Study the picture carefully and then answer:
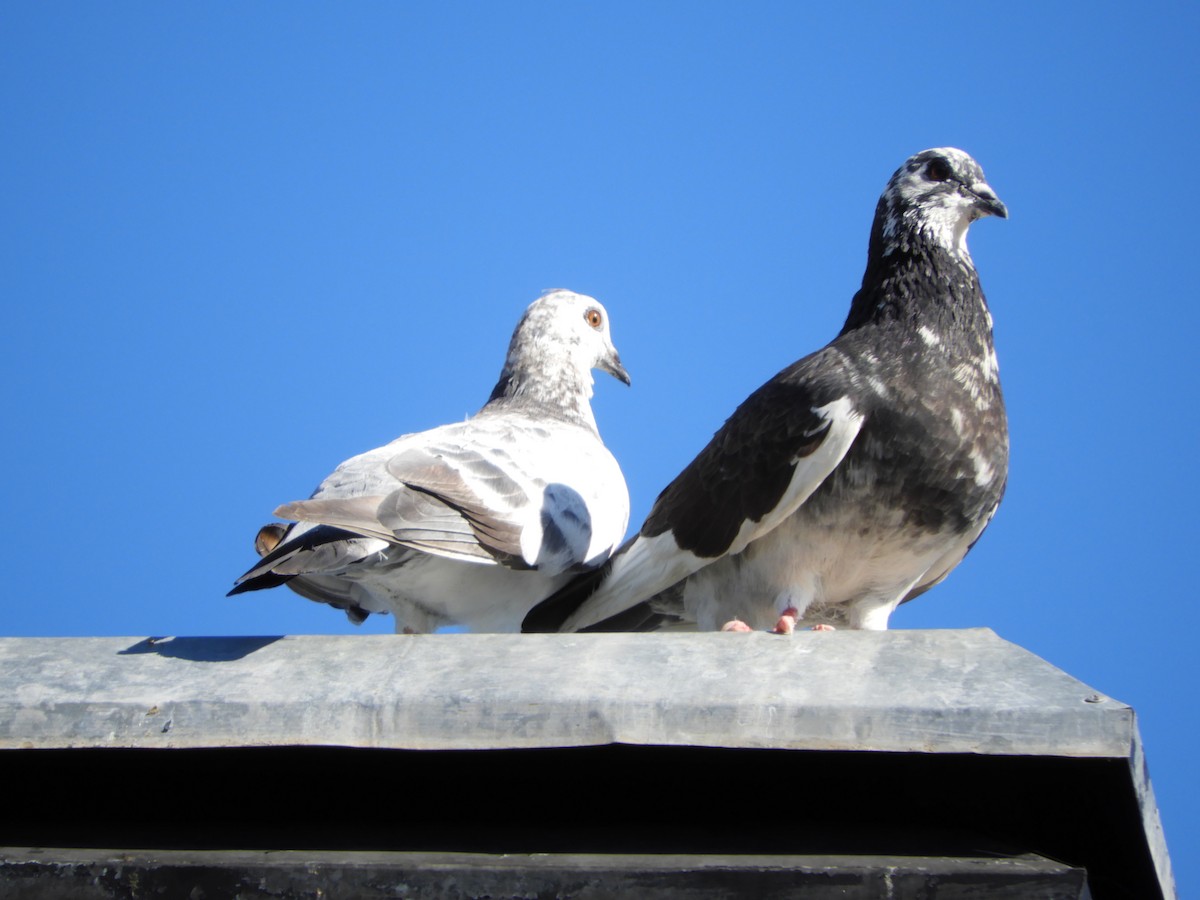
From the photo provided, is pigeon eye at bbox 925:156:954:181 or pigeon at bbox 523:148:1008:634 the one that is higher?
Answer: pigeon eye at bbox 925:156:954:181

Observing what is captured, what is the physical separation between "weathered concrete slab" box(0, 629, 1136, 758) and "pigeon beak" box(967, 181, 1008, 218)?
327 centimetres

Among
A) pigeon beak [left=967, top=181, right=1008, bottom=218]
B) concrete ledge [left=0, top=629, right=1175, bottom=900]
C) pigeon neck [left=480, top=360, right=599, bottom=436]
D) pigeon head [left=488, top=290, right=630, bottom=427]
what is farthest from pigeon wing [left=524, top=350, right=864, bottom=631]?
concrete ledge [left=0, top=629, right=1175, bottom=900]

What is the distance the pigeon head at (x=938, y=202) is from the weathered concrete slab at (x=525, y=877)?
3.54 m

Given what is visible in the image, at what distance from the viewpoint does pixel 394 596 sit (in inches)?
208

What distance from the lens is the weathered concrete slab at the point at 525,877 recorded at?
229 cm

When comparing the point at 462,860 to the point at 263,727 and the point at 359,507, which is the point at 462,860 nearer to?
the point at 263,727

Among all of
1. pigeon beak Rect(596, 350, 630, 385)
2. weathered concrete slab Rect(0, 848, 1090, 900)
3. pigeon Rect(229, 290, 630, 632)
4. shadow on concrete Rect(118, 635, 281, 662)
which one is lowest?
weathered concrete slab Rect(0, 848, 1090, 900)

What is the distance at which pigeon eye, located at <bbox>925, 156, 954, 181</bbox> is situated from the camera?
5578 mm

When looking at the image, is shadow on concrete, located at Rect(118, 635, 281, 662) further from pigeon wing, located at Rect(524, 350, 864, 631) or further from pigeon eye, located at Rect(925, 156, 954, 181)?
pigeon eye, located at Rect(925, 156, 954, 181)

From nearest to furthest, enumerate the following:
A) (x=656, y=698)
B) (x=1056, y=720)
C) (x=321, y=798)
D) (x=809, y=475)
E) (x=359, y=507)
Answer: (x=1056, y=720), (x=656, y=698), (x=321, y=798), (x=359, y=507), (x=809, y=475)

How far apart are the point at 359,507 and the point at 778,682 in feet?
7.32

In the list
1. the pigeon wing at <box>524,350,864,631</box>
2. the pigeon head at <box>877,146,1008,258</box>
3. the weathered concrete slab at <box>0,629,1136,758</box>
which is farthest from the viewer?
the pigeon head at <box>877,146,1008,258</box>

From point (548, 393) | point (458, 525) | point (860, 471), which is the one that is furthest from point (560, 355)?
point (860, 471)

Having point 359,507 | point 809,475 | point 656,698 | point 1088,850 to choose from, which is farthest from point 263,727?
point 809,475
